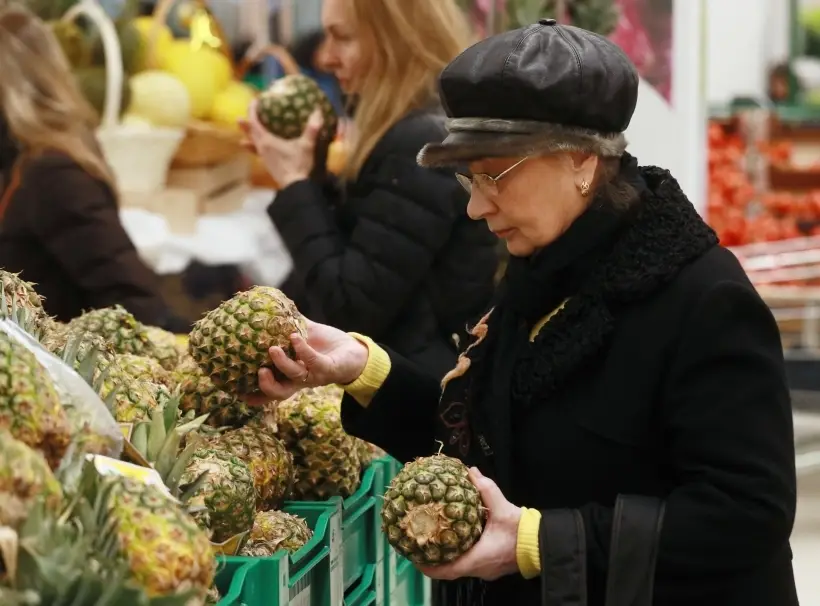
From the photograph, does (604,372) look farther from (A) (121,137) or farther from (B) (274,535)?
(A) (121,137)

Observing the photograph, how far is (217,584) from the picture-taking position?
2.07 metres

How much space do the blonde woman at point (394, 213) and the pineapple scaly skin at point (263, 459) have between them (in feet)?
2.40

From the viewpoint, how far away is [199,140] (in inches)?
189

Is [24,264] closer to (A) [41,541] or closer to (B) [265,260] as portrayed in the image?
(B) [265,260]

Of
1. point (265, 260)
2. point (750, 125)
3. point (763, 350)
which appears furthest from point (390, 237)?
point (750, 125)

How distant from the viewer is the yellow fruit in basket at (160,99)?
4.63m

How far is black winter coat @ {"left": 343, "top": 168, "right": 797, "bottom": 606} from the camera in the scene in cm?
194

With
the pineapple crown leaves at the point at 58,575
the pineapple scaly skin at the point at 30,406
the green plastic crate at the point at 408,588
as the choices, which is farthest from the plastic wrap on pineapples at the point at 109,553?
the green plastic crate at the point at 408,588

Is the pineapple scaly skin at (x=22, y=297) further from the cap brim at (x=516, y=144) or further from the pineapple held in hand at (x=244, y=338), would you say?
the cap brim at (x=516, y=144)

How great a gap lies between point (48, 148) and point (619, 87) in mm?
2580

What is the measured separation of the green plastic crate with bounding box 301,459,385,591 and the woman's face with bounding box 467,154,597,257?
79 cm

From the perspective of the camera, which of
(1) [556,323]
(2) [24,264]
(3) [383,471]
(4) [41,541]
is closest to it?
(4) [41,541]

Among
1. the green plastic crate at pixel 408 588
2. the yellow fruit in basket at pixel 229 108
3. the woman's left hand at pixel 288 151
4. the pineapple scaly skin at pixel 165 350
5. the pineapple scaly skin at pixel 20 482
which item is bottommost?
the green plastic crate at pixel 408 588

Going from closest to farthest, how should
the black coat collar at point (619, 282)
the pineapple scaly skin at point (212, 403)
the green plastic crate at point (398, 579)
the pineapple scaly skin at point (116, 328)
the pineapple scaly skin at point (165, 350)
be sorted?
1. the black coat collar at point (619, 282)
2. the pineapple scaly skin at point (212, 403)
3. the pineapple scaly skin at point (116, 328)
4. the pineapple scaly skin at point (165, 350)
5. the green plastic crate at point (398, 579)
